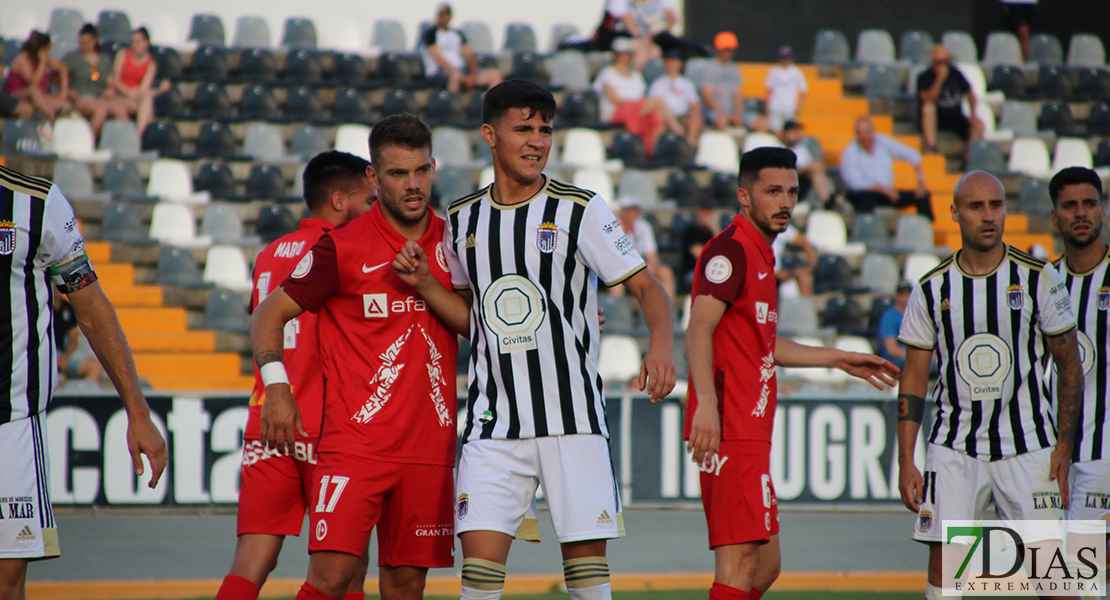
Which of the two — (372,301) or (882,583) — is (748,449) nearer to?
(372,301)

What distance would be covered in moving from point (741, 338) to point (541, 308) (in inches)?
44.0

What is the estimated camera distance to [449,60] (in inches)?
595

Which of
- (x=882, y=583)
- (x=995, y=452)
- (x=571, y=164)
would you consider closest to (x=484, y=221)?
(x=995, y=452)

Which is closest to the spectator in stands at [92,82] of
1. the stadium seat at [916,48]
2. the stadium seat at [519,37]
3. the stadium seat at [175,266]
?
the stadium seat at [175,266]

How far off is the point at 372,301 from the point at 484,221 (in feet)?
1.73

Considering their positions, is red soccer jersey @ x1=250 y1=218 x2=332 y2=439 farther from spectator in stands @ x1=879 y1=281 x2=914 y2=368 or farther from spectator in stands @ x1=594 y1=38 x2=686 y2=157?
spectator in stands @ x1=594 y1=38 x2=686 y2=157

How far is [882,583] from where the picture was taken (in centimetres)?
693

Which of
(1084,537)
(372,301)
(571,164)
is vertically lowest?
(1084,537)

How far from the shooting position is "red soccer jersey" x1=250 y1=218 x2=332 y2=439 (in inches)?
191

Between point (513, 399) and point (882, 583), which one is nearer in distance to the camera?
point (513, 399)

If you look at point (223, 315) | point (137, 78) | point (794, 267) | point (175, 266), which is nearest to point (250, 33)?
point (137, 78)

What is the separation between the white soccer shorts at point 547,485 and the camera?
13.3ft

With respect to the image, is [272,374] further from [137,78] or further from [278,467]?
[137,78]

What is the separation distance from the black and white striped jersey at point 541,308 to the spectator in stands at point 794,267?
8.35m
